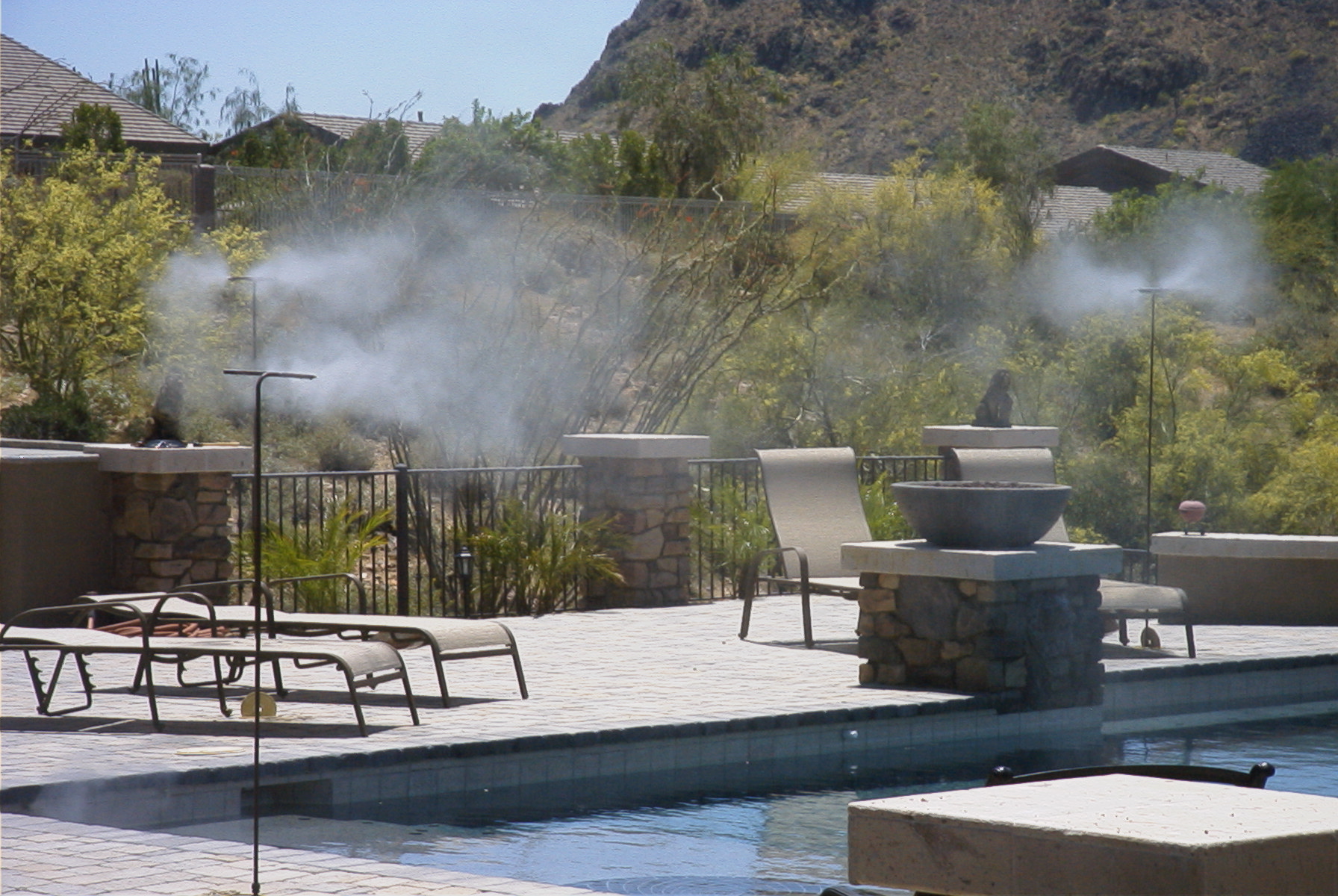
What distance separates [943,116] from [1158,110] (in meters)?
8.23

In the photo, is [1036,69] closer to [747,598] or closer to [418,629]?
[747,598]

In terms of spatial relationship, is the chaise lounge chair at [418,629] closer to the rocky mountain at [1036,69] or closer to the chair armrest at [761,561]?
the chair armrest at [761,561]

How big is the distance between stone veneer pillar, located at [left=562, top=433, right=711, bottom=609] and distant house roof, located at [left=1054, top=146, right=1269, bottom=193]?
136 feet

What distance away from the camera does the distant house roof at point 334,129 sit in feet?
124

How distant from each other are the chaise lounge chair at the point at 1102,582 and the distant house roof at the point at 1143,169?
138ft

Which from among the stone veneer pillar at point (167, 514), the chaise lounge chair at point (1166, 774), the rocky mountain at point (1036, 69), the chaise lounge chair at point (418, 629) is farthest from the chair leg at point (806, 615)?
the rocky mountain at point (1036, 69)

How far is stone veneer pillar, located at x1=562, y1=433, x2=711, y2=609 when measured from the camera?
36.6 feet

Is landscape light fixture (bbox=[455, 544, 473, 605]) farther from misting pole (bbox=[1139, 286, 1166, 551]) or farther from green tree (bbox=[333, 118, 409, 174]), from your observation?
green tree (bbox=[333, 118, 409, 174])

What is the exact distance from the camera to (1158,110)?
66.1 meters

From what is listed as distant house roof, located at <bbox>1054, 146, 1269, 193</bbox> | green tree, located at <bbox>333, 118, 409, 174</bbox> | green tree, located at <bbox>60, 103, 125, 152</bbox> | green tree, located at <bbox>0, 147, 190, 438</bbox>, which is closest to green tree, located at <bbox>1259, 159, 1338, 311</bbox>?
distant house roof, located at <bbox>1054, 146, 1269, 193</bbox>

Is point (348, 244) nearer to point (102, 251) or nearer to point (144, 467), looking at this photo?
point (102, 251)

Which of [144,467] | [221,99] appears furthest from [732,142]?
[144,467]

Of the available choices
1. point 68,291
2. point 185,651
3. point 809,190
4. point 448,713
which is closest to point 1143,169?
point 809,190

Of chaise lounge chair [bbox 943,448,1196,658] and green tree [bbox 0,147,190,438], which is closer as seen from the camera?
chaise lounge chair [bbox 943,448,1196,658]
